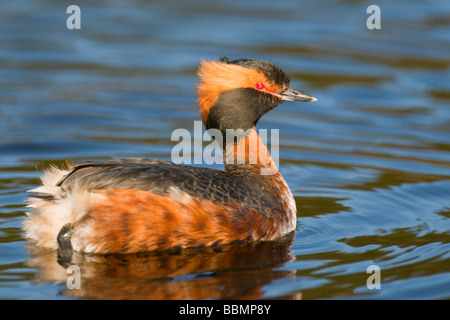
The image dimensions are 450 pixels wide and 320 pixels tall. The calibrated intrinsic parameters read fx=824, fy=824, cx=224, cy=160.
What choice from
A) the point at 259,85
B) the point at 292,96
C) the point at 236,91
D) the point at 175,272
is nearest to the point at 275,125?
the point at 292,96

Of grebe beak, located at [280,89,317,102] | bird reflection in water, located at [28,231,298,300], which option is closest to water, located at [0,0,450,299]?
bird reflection in water, located at [28,231,298,300]

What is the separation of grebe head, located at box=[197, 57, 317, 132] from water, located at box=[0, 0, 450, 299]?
3.96 feet

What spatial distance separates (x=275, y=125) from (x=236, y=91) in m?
3.95

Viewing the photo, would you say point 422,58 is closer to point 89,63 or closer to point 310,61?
point 310,61

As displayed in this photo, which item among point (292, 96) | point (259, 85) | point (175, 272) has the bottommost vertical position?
point (175, 272)

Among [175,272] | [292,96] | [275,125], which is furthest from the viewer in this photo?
A: [275,125]

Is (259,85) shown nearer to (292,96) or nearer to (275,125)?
(292,96)

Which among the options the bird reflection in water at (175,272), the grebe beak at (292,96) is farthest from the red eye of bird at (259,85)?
the bird reflection in water at (175,272)

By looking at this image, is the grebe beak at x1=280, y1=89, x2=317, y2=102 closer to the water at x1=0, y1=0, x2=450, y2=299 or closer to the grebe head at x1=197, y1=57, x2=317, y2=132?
the grebe head at x1=197, y1=57, x2=317, y2=132

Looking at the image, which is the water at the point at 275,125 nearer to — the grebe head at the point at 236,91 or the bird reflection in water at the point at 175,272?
the bird reflection in water at the point at 175,272

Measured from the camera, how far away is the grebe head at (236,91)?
781 centimetres

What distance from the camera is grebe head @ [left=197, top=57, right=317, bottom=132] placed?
308 inches

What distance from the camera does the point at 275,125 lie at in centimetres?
1175

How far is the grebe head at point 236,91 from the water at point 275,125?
121cm
